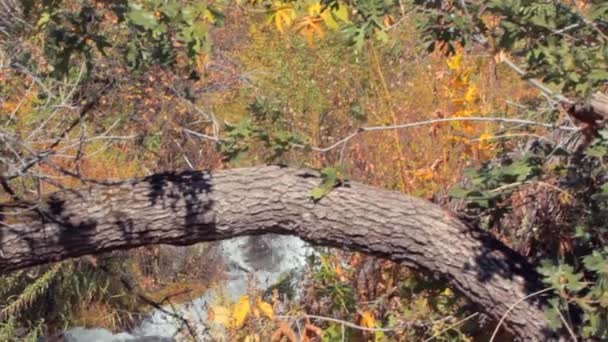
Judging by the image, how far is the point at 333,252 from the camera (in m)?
5.46

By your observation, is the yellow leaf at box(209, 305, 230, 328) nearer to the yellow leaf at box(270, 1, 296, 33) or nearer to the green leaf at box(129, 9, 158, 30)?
the yellow leaf at box(270, 1, 296, 33)

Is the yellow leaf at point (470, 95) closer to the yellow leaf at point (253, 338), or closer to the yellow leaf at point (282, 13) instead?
the yellow leaf at point (253, 338)

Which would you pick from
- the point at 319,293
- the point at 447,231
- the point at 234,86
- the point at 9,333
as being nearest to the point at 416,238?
the point at 447,231

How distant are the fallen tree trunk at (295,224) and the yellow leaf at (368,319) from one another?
2.75 ft

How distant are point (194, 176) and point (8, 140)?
2.12 ft

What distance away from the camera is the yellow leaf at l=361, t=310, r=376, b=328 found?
4.95 meters

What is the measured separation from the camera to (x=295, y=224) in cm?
410

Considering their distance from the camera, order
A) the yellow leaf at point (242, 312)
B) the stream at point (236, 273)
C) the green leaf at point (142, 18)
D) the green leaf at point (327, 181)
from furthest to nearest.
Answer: the stream at point (236, 273)
the yellow leaf at point (242, 312)
the green leaf at point (327, 181)
the green leaf at point (142, 18)

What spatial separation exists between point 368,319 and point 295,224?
1014 mm

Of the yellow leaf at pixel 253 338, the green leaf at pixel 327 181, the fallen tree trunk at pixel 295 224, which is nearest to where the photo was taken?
the fallen tree trunk at pixel 295 224

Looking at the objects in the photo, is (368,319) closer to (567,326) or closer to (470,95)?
(470,95)

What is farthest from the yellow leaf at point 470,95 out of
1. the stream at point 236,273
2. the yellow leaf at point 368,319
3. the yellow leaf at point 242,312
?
the stream at point 236,273

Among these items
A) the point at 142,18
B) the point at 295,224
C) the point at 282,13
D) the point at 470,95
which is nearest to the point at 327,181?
the point at 295,224

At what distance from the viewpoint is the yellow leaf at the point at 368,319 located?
4949 mm
